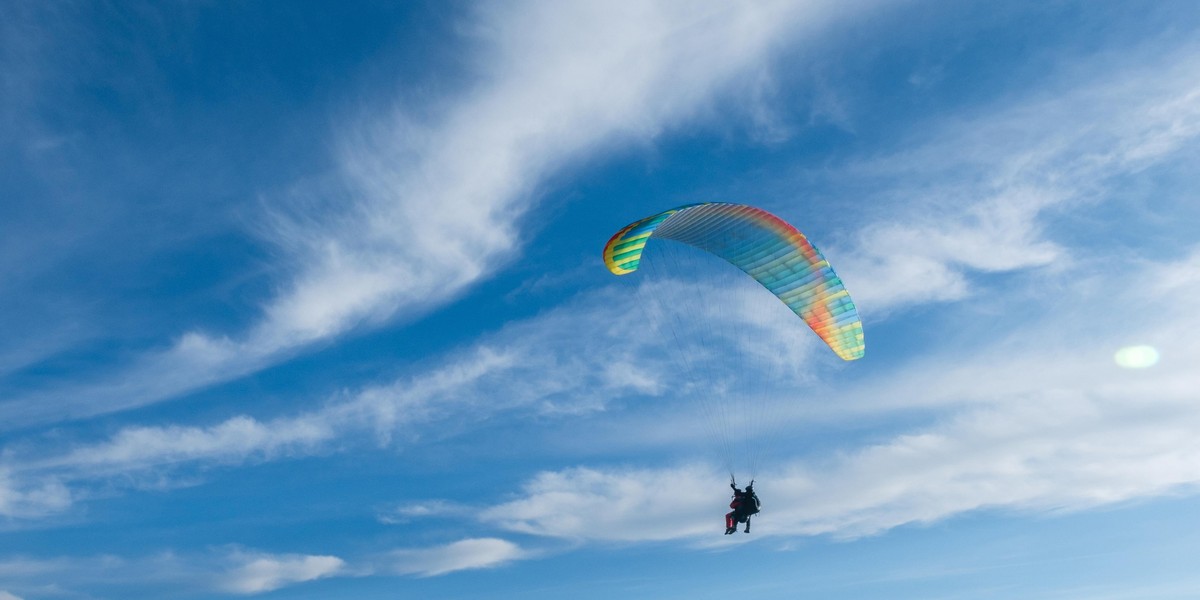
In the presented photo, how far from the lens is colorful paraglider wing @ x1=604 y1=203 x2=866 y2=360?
44.8m

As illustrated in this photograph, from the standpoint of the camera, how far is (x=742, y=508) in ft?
157

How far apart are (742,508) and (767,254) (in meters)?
11.2

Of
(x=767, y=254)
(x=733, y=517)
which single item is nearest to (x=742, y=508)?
(x=733, y=517)

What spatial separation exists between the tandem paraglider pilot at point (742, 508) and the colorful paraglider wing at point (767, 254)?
24.0ft

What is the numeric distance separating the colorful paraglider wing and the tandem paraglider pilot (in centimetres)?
733

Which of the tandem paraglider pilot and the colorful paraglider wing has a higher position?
the colorful paraglider wing

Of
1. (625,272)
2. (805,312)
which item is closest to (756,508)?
(805,312)

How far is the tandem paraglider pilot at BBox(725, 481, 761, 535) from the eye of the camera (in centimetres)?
4794

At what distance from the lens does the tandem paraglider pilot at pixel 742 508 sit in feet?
157

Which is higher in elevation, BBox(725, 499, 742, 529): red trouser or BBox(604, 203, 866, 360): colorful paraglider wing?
BBox(604, 203, 866, 360): colorful paraglider wing

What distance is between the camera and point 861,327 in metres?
47.1

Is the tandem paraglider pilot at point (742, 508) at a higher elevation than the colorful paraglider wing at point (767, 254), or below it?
below

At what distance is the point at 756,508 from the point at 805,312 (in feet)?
29.2

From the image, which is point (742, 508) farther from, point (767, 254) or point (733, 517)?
point (767, 254)
